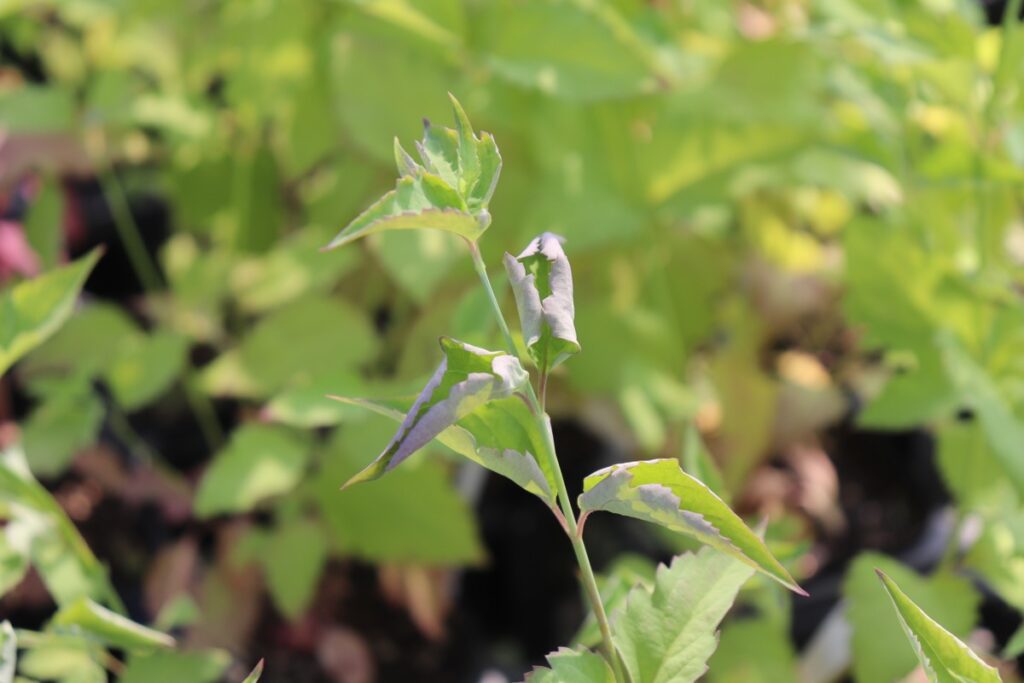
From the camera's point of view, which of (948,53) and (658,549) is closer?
(948,53)

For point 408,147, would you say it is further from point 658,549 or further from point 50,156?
point 658,549

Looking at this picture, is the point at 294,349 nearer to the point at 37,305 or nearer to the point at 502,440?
the point at 37,305

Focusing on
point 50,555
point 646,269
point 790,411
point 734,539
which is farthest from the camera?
point 790,411

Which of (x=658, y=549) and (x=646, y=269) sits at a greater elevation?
(x=646, y=269)

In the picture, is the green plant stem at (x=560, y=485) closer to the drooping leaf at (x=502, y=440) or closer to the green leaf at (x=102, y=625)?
the drooping leaf at (x=502, y=440)

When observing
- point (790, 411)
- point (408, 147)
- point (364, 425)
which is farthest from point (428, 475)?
point (790, 411)

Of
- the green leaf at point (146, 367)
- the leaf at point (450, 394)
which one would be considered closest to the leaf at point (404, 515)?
the green leaf at point (146, 367)

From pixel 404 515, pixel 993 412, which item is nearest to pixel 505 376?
pixel 993 412

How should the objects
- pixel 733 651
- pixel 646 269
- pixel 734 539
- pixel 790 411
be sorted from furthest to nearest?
1. pixel 790 411
2. pixel 646 269
3. pixel 733 651
4. pixel 734 539
